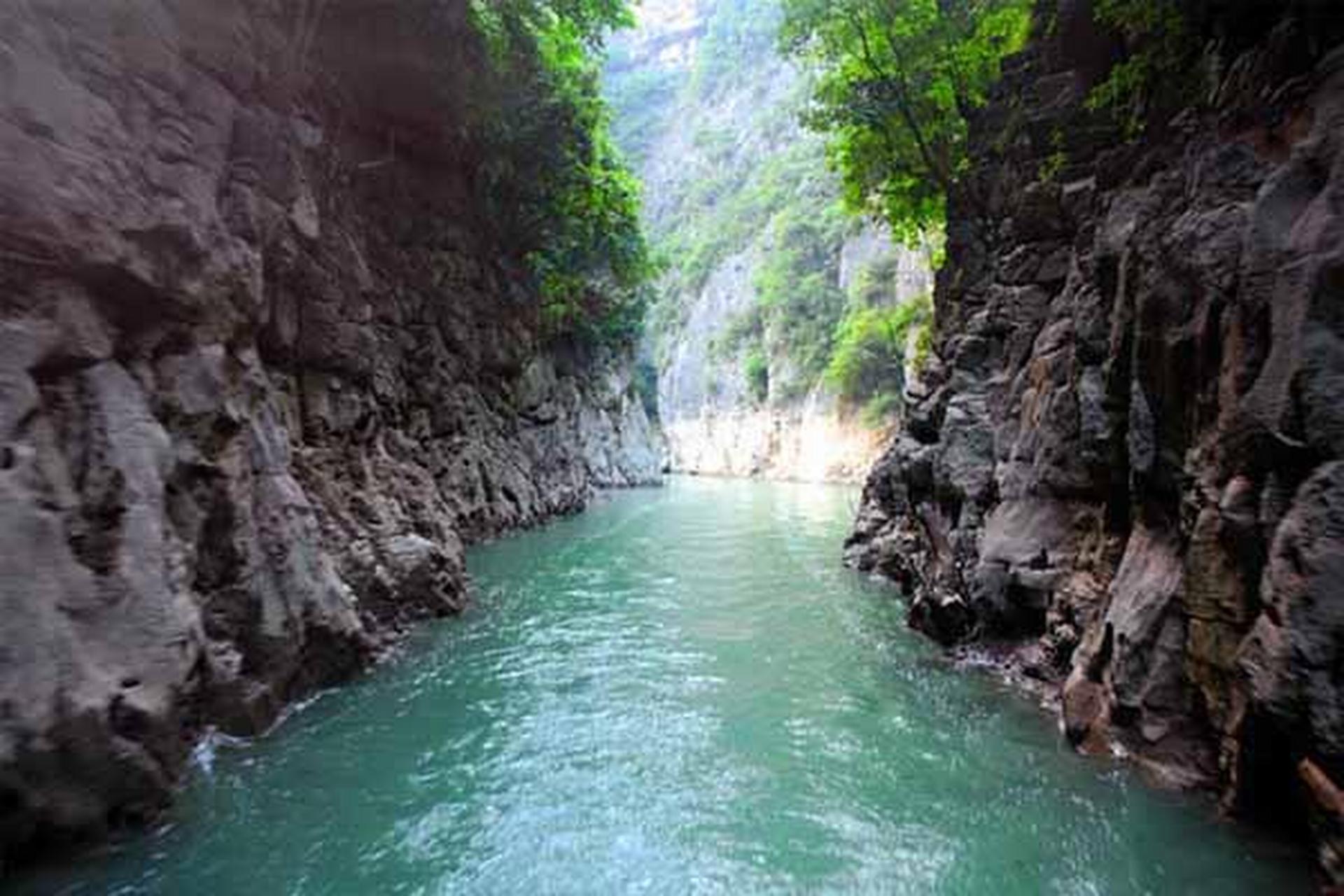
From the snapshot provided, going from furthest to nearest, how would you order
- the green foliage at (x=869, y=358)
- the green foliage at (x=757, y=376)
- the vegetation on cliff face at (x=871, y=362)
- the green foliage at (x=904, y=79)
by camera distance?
1. the green foliage at (x=757, y=376)
2. the vegetation on cliff face at (x=871, y=362)
3. the green foliage at (x=869, y=358)
4. the green foliage at (x=904, y=79)

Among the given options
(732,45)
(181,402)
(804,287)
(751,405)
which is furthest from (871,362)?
(732,45)

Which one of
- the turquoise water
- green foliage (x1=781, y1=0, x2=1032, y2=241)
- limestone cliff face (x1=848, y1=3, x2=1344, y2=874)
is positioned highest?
green foliage (x1=781, y1=0, x2=1032, y2=241)

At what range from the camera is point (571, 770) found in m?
6.19

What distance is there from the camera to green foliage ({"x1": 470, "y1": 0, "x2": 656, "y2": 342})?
1783cm

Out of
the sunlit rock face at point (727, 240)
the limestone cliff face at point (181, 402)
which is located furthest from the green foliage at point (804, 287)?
the limestone cliff face at point (181, 402)

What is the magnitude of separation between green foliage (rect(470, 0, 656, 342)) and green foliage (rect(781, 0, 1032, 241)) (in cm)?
635

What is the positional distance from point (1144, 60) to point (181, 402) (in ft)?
32.5

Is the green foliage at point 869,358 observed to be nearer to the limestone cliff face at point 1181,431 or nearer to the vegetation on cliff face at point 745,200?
the vegetation on cliff face at point 745,200

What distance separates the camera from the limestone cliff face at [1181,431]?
168 inches

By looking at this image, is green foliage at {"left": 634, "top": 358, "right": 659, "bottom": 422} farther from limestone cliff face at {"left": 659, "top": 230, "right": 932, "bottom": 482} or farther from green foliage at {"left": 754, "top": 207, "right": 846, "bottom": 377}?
green foliage at {"left": 754, "top": 207, "right": 846, "bottom": 377}

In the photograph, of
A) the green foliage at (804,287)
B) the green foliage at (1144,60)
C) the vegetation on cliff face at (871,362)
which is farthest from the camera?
the green foliage at (804,287)

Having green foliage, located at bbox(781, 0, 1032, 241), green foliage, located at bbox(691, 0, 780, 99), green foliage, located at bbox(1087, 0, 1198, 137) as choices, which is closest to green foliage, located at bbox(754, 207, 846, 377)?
green foliage, located at bbox(781, 0, 1032, 241)

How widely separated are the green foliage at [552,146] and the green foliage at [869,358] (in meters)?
16.8

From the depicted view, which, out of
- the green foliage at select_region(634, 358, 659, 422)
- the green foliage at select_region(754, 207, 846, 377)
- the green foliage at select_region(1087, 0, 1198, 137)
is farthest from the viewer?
the green foliage at select_region(634, 358, 659, 422)
